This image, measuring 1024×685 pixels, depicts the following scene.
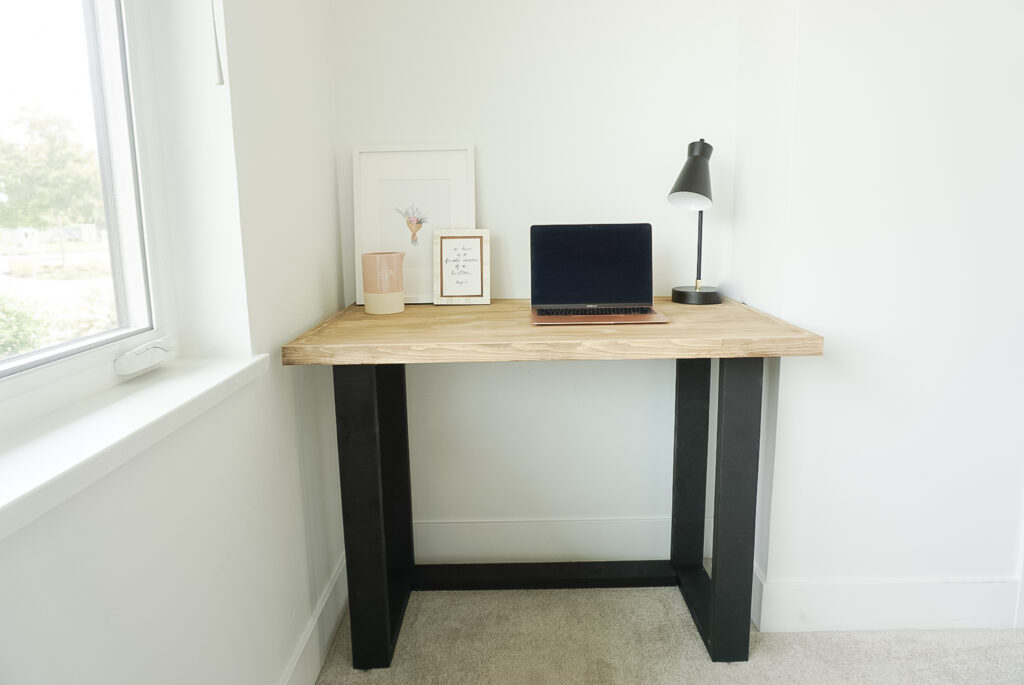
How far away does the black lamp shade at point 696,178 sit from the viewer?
5.76ft

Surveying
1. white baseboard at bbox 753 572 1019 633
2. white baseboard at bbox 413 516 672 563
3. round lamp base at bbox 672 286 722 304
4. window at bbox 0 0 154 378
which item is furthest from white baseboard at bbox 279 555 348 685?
round lamp base at bbox 672 286 722 304

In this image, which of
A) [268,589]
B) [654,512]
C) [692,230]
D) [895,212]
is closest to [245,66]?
[268,589]

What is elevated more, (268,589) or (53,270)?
(53,270)

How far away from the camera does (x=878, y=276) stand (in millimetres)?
1643

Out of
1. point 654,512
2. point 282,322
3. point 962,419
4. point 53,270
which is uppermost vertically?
point 53,270

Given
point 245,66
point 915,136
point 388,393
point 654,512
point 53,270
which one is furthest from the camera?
point 654,512

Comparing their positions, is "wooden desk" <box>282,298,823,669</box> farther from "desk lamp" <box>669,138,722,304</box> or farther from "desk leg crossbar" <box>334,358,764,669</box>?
"desk lamp" <box>669,138,722,304</box>

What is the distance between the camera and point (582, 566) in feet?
6.83

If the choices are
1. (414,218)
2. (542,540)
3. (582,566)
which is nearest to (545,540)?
(542,540)

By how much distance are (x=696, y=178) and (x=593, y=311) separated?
45 cm

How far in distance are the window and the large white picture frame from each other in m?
0.83

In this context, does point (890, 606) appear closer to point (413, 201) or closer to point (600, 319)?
point (600, 319)

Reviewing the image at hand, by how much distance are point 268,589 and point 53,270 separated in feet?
2.51

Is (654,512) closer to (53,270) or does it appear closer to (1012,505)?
(1012,505)
